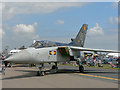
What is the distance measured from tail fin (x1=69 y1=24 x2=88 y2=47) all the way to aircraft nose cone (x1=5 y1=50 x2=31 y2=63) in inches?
329

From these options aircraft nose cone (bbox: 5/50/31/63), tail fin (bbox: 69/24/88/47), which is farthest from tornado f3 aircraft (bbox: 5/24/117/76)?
tail fin (bbox: 69/24/88/47)

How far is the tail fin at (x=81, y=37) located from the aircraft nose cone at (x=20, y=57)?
27.4 ft

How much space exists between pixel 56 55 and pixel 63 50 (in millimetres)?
809

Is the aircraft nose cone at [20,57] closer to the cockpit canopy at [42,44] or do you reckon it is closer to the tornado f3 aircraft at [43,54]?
the tornado f3 aircraft at [43,54]

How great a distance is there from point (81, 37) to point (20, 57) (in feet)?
33.3

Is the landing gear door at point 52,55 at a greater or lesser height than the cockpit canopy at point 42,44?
lesser

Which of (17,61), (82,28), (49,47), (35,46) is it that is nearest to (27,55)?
(17,61)

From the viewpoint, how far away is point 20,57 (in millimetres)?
10672

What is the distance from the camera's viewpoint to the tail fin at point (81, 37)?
1870 centimetres

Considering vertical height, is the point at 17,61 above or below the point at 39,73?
above

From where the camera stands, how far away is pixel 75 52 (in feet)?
49.0

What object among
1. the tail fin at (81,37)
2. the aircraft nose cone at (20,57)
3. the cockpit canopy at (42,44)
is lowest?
the aircraft nose cone at (20,57)

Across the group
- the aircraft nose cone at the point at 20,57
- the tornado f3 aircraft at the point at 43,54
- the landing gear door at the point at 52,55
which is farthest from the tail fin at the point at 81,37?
the aircraft nose cone at the point at 20,57

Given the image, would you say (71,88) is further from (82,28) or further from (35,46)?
(82,28)
